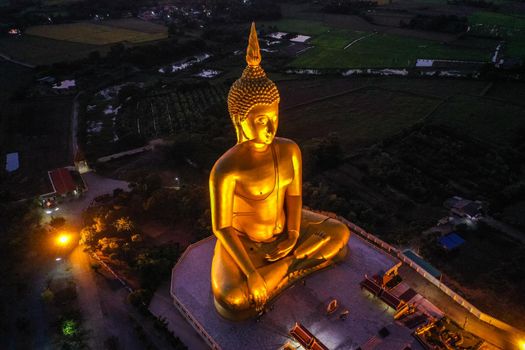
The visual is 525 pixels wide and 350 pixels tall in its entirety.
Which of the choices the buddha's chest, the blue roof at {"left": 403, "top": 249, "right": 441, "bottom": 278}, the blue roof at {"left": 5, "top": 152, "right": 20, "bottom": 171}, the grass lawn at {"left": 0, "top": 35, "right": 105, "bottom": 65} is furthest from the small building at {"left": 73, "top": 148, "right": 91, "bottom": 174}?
the grass lawn at {"left": 0, "top": 35, "right": 105, "bottom": 65}

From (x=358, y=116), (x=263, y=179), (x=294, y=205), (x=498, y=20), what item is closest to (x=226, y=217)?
(x=263, y=179)

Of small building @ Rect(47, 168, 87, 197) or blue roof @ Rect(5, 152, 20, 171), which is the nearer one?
Result: small building @ Rect(47, 168, 87, 197)

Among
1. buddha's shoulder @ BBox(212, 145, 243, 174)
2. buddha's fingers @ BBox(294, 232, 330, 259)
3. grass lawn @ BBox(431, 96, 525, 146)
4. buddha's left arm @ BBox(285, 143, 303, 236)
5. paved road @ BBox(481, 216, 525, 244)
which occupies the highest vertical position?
buddha's shoulder @ BBox(212, 145, 243, 174)

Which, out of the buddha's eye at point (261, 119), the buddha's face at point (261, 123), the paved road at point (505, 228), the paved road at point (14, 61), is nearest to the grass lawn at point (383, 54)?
the paved road at point (505, 228)

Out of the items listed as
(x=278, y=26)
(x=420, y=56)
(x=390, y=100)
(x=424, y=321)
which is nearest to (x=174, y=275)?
(x=424, y=321)

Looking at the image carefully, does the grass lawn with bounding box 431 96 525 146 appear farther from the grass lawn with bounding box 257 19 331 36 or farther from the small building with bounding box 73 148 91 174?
the grass lawn with bounding box 257 19 331 36

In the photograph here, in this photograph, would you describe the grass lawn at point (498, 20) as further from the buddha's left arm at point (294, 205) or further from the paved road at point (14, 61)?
the paved road at point (14, 61)

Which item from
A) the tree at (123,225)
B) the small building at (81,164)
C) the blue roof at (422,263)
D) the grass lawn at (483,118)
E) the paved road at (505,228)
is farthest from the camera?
the grass lawn at (483,118)
